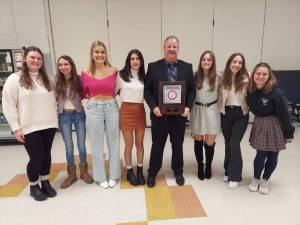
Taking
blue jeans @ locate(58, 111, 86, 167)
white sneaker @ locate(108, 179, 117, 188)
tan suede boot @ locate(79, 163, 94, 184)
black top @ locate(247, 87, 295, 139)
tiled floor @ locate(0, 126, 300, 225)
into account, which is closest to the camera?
tiled floor @ locate(0, 126, 300, 225)

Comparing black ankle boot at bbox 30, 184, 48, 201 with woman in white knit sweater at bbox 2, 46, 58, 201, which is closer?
woman in white knit sweater at bbox 2, 46, 58, 201

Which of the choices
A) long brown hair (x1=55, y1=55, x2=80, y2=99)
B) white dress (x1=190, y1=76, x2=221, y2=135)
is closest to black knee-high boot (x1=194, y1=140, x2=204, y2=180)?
white dress (x1=190, y1=76, x2=221, y2=135)

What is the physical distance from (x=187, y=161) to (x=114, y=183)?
109 centimetres

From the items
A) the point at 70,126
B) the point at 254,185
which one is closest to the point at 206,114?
the point at 254,185

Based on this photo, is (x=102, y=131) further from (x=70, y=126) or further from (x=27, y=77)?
(x=27, y=77)

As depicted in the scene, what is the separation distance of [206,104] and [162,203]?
107 centimetres

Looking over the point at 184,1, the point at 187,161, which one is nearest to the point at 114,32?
the point at 184,1

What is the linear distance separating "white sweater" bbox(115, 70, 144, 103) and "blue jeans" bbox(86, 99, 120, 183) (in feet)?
0.50

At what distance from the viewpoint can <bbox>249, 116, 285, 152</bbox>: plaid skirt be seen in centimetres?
225

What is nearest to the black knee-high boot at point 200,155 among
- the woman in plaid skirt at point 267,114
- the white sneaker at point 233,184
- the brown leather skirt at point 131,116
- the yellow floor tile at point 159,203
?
the white sneaker at point 233,184

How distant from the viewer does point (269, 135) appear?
2.26 metres

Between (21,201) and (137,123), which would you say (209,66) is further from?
(21,201)

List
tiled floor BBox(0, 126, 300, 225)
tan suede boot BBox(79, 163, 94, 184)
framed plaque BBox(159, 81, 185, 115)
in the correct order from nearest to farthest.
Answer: tiled floor BBox(0, 126, 300, 225), framed plaque BBox(159, 81, 185, 115), tan suede boot BBox(79, 163, 94, 184)

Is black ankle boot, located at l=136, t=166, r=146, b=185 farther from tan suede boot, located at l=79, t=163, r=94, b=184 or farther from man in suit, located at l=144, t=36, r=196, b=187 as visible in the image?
tan suede boot, located at l=79, t=163, r=94, b=184
